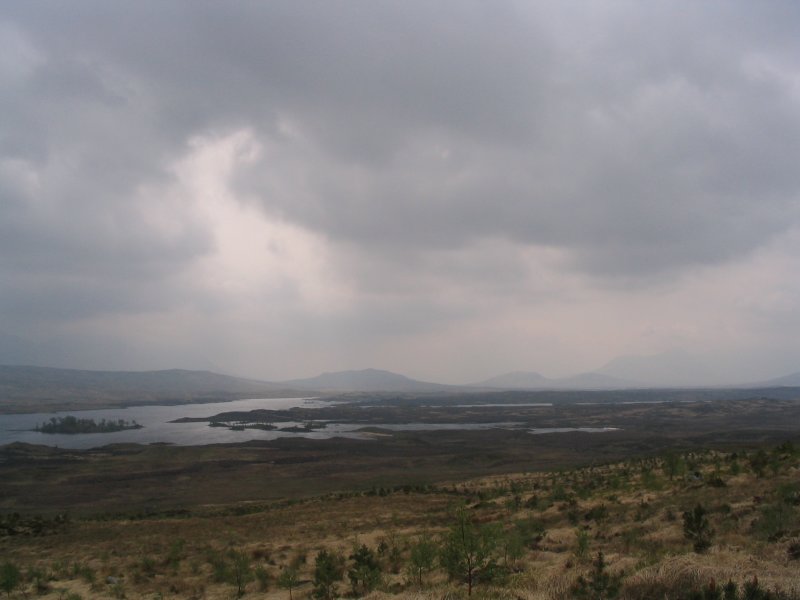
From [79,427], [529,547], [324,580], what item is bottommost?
[79,427]

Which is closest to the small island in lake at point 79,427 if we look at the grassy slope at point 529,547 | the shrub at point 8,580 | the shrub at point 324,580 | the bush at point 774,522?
the grassy slope at point 529,547

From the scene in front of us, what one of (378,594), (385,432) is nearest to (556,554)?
(378,594)

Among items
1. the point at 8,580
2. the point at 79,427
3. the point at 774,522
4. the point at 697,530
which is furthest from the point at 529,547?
the point at 79,427

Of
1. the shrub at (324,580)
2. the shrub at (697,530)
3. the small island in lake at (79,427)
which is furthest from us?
the small island in lake at (79,427)

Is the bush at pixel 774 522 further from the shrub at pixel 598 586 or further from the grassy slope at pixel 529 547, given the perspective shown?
the shrub at pixel 598 586

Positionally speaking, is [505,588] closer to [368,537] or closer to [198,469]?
[368,537]

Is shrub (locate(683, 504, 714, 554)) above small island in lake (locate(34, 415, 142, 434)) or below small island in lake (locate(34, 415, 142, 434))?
above

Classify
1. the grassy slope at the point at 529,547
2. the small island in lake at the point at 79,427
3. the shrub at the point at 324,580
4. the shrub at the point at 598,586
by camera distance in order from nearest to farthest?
the shrub at the point at 598,586, the grassy slope at the point at 529,547, the shrub at the point at 324,580, the small island in lake at the point at 79,427

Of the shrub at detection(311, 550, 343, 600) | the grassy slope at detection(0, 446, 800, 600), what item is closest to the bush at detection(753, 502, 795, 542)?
the grassy slope at detection(0, 446, 800, 600)

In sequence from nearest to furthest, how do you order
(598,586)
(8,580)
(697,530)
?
(598,586), (697,530), (8,580)

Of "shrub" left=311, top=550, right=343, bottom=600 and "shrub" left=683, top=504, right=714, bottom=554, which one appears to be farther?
"shrub" left=683, top=504, right=714, bottom=554

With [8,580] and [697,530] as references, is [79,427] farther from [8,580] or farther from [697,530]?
[697,530]

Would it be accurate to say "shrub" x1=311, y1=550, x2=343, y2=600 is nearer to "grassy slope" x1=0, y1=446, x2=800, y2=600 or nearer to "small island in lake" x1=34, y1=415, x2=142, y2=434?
"grassy slope" x1=0, y1=446, x2=800, y2=600

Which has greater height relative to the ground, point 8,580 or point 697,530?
point 697,530
